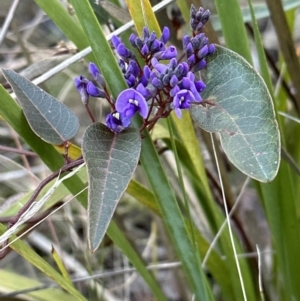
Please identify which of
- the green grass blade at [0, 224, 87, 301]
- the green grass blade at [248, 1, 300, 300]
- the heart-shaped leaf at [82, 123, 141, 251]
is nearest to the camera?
the heart-shaped leaf at [82, 123, 141, 251]

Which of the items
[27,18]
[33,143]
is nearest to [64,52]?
[33,143]

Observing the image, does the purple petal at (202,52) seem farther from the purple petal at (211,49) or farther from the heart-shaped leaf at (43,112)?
the heart-shaped leaf at (43,112)

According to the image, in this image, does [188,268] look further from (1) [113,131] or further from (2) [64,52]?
(2) [64,52]

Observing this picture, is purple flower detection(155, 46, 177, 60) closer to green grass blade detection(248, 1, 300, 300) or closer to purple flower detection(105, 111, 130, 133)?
purple flower detection(105, 111, 130, 133)

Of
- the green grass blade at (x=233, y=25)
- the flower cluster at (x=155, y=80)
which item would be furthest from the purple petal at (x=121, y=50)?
the green grass blade at (x=233, y=25)

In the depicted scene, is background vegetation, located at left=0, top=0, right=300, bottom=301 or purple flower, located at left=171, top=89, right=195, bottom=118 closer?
purple flower, located at left=171, top=89, right=195, bottom=118

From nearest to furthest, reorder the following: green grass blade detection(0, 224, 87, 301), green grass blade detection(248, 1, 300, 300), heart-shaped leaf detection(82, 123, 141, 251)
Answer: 1. heart-shaped leaf detection(82, 123, 141, 251)
2. green grass blade detection(0, 224, 87, 301)
3. green grass blade detection(248, 1, 300, 300)

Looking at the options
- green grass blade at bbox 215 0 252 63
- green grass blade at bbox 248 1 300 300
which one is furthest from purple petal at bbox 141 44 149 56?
green grass blade at bbox 248 1 300 300

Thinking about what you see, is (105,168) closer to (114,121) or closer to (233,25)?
(114,121)
